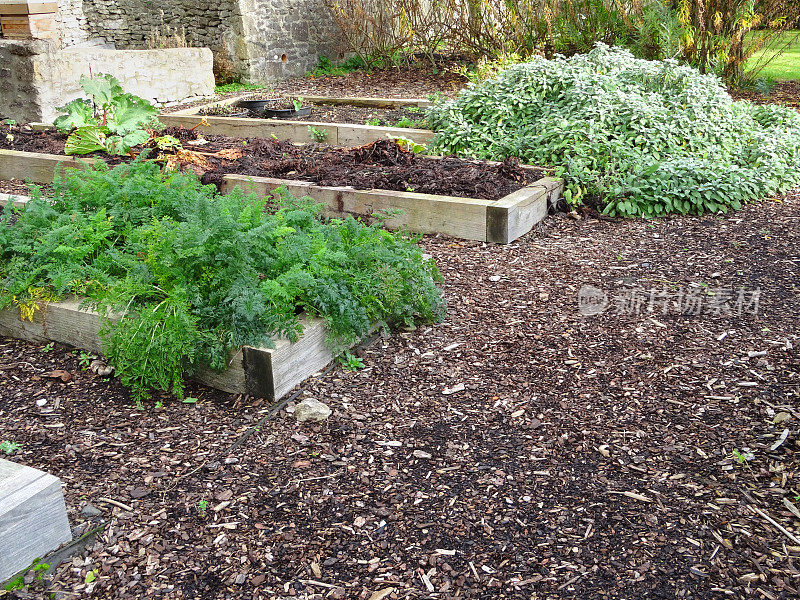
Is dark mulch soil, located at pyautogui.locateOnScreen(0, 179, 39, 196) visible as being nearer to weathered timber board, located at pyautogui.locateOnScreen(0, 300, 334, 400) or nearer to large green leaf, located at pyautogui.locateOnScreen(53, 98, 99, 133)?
large green leaf, located at pyautogui.locateOnScreen(53, 98, 99, 133)

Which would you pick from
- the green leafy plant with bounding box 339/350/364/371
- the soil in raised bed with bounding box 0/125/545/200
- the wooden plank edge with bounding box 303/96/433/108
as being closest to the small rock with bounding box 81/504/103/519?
the green leafy plant with bounding box 339/350/364/371

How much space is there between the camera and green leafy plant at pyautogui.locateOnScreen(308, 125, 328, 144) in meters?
7.98

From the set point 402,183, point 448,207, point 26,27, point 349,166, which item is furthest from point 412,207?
point 26,27

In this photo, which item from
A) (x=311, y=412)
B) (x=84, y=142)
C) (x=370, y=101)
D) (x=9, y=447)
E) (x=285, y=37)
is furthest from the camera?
(x=285, y=37)

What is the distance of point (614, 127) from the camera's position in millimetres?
6383

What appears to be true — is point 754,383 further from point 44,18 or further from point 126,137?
point 44,18

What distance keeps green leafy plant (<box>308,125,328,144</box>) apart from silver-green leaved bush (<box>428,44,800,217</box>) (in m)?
1.21

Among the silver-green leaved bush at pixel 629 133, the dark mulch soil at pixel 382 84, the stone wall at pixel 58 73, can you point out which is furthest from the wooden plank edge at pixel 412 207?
the dark mulch soil at pixel 382 84

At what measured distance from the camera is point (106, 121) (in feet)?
24.2

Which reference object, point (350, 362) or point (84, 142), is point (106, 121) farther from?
point (350, 362)

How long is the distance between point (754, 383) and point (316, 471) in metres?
2.00

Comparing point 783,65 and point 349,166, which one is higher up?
point 783,65

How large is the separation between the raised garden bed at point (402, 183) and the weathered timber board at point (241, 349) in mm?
1495

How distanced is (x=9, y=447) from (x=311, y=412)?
1.20 m
